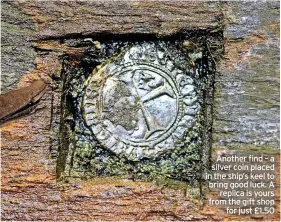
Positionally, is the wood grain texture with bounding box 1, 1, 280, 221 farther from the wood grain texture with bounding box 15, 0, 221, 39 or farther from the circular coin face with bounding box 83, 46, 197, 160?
the circular coin face with bounding box 83, 46, 197, 160

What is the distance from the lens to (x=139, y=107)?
5.23 ft

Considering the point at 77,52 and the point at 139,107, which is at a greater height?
the point at 77,52

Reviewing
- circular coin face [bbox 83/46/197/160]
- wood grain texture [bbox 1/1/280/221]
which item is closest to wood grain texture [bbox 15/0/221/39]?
wood grain texture [bbox 1/1/280/221]

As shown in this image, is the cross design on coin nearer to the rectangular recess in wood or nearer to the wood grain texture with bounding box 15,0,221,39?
the rectangular recess in wood

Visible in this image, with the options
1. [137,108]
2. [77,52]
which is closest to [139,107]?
[137,108]

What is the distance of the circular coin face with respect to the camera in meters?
1.60

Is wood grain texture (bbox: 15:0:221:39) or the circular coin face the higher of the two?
wood grain texture (bbox: 15:0:221:39)

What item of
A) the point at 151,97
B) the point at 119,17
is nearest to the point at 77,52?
the point at 119,17

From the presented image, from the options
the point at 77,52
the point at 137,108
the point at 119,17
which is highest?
the point at 119,17

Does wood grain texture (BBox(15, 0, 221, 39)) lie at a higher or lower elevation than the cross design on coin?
higher

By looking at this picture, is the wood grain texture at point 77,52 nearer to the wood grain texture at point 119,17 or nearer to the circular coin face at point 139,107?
the wood grain texture at point 119,17

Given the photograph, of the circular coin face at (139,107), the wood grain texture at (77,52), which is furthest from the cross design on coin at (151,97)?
the wood grain texture at (77,52)

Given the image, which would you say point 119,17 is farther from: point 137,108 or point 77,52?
point 137,108

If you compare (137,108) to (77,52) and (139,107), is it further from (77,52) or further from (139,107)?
(77,52)
